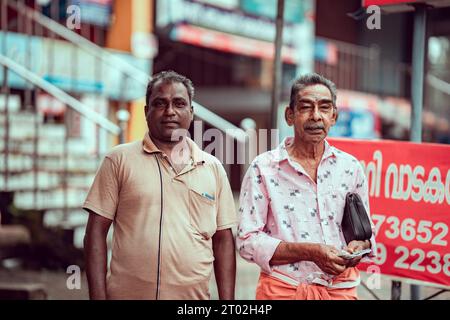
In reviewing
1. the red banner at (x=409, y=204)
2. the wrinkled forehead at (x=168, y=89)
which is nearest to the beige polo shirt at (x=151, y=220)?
the wrinkled forehead at (x=168, y=89)

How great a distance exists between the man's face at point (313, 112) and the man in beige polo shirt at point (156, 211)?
0.50 metres

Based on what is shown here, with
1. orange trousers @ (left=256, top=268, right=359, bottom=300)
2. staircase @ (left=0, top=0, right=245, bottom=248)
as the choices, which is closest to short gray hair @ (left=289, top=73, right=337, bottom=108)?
orange trousers @ (left=256, top=268, right=359, bottom=300)

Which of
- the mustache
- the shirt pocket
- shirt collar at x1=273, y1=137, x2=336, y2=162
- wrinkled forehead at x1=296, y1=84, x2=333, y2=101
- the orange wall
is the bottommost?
the shirt pocket

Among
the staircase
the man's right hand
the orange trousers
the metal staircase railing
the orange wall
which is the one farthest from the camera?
the orange wall

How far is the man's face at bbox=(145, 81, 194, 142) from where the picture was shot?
299cm

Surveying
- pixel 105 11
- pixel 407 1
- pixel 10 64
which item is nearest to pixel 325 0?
pixel 105 11

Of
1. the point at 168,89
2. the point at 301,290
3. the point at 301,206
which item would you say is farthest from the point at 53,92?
the point at 301,290

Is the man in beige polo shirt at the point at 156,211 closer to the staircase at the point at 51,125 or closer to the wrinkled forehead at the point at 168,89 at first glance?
the wrinkled forehead at the point at 168,89

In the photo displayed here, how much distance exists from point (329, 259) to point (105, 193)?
3.47 feet

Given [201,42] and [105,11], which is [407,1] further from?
[201,42]

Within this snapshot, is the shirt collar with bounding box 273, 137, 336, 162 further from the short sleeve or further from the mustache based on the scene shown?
the short sleeve

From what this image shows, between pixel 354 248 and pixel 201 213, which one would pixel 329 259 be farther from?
pixel 201 213

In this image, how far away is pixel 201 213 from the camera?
3.01 m

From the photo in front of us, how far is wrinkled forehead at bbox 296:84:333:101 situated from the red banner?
3.48 ft
